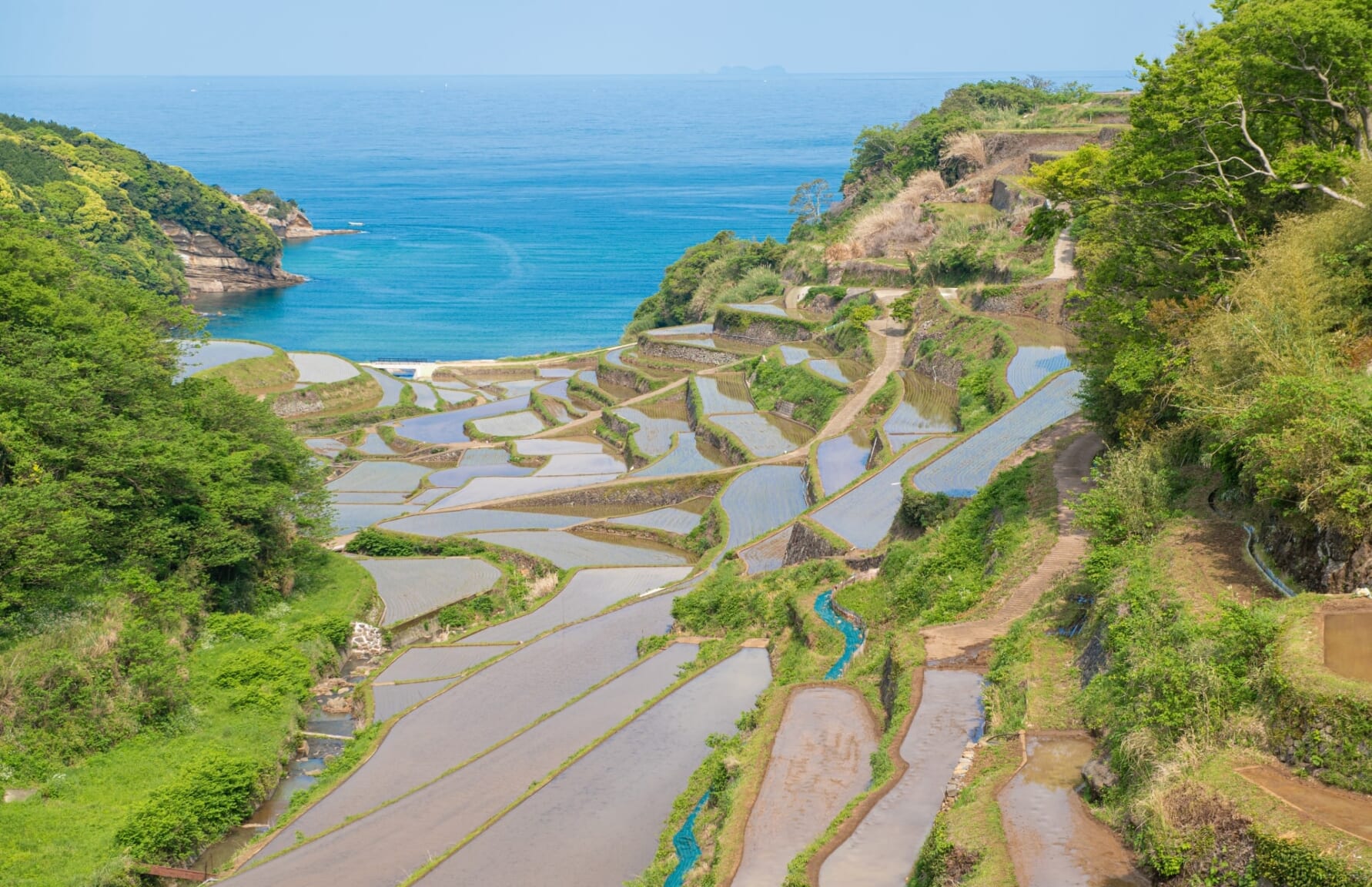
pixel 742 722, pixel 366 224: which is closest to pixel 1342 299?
pixel 742 722

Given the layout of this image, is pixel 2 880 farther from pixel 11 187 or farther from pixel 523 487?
pixel 11 187

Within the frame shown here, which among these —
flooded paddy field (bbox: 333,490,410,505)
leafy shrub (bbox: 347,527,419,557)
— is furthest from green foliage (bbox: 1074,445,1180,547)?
flooded paddy field (bbox: 333,490,410,505)

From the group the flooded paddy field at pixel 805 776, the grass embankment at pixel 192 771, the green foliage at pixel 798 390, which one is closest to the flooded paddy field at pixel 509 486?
the green foliage at pixel 798 390

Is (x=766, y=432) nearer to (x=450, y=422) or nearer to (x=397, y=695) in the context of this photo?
(x=450, y=422)

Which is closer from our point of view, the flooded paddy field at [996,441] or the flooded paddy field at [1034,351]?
the flooded paddy field at [996,441]

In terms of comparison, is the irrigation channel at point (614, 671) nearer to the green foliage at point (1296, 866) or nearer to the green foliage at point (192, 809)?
the green foliage at point (192, 809)

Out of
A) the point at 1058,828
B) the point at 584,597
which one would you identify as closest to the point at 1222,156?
the point at 1058,828
